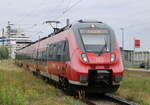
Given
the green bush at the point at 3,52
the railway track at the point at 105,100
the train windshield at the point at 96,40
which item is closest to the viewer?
the railway track at the point at 105,100

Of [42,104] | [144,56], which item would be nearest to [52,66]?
[42,104]

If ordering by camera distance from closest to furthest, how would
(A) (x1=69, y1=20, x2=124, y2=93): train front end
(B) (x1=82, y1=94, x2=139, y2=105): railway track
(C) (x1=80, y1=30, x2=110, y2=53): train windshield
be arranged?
(B) (x1=82, y1=94, x2=139, y2=105): railway track
(A) (x1=69, y1=20, x2=124, y2=93): train front end
(C) (x1=80, y1=30, x2=110, y2=53): train windshield

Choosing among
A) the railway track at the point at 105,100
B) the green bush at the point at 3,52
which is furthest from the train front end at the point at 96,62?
the green bush at the point at 3,52

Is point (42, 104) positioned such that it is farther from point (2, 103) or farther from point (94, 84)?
point (94, 84)

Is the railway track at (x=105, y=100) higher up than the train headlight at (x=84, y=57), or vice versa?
the train headlight at (x=84, y=57)

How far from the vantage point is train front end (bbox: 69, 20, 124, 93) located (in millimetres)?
11547

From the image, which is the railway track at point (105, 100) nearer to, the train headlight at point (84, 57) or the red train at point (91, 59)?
the red train at point (91, 59)

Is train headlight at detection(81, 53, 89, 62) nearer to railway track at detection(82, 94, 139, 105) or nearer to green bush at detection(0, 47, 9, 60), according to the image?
railway track at detection(82, 94, 139, 105)

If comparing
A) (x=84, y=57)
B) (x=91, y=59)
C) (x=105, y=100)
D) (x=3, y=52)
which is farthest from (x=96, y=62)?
(x=3, y=52)

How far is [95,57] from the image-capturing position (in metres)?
11.8

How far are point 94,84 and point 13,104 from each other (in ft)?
13.7

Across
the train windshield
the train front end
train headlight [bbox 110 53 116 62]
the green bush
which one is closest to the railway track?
the train front end

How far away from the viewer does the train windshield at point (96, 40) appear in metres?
12.1

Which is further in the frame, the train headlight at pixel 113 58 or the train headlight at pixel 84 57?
the train headlight at pixel 113 58
